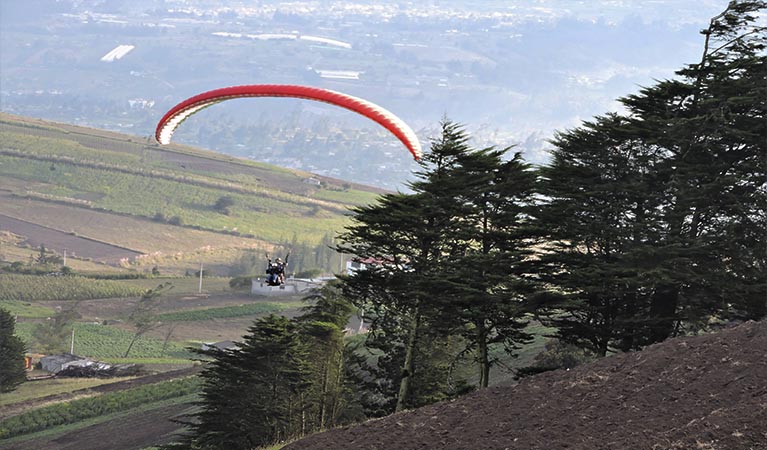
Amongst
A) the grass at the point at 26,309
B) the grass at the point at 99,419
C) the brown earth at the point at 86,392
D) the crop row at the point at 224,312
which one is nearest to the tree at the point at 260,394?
the grass at the point at 99,419

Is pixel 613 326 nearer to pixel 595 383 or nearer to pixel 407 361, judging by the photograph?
pixel 407 361

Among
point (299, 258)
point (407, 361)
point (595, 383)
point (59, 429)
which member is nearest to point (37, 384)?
point (59, 429)

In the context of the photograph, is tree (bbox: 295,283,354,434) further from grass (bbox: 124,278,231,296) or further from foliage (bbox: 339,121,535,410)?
grass (bbox: 124,278,231,296)

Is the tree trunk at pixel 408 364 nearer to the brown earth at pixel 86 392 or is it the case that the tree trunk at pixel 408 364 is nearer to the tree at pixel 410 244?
the tree at pixel 410 244

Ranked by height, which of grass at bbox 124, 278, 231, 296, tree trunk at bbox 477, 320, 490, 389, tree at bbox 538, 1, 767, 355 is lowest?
grass at bbox 124, 278, 231, 296

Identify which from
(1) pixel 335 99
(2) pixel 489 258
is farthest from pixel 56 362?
(2) pixel 489 258

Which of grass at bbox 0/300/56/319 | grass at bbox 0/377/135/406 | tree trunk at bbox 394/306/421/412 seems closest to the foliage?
tree trunk at bbox 394/306/421/412
